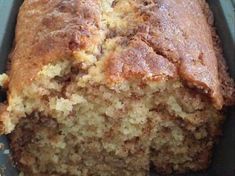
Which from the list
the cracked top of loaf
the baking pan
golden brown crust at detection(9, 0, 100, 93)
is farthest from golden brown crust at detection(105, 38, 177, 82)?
the baking pan

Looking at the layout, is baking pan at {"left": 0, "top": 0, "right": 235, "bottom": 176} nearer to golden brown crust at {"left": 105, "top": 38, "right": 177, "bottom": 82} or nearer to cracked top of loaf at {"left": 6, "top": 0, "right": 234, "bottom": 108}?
cracked top of loaf at {"left": 6, "top": 0, "right": 234, "bottom": 108}

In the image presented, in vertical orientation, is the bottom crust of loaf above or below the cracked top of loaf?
below

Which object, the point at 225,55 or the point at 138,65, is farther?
Answer: the point at 225,55

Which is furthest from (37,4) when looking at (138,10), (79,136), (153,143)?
(153,143)

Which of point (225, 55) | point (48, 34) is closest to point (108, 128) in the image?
point (48, 34)

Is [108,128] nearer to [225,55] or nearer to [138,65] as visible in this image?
[138,65]

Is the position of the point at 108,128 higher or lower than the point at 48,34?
lower
